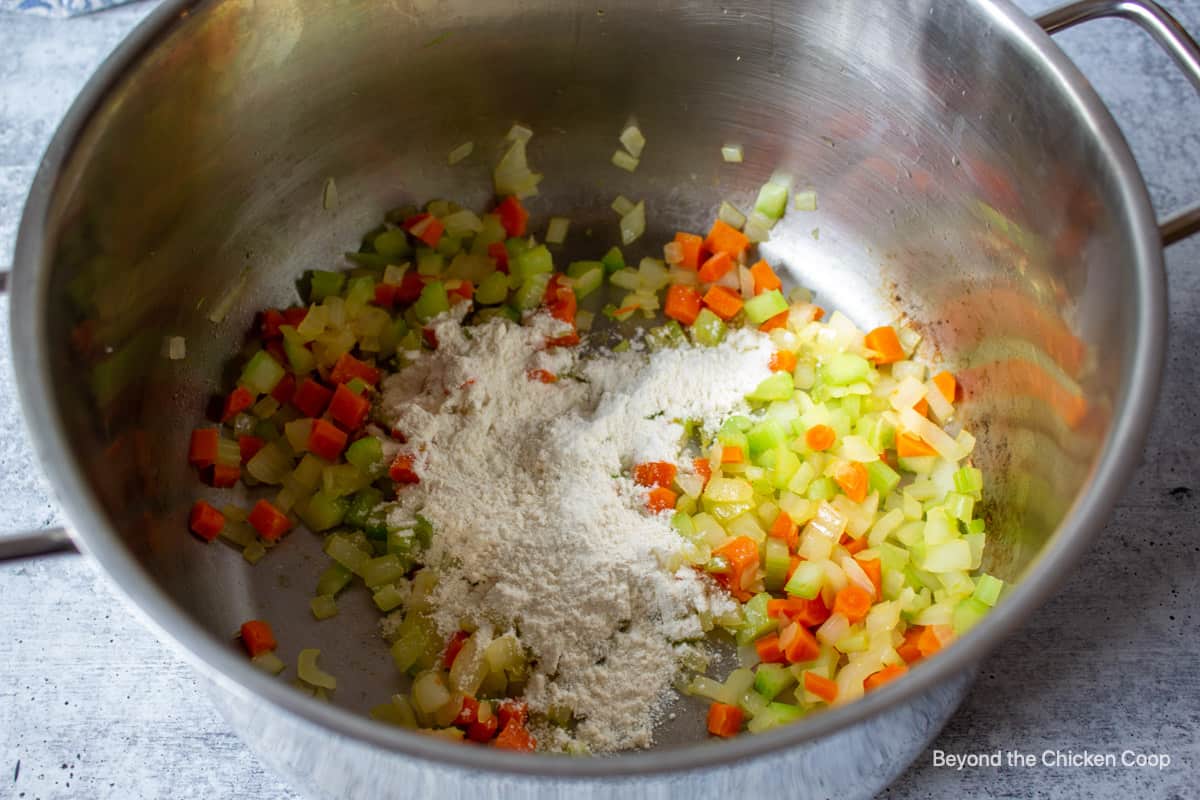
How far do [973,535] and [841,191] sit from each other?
2.18 feet

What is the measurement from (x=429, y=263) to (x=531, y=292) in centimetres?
20

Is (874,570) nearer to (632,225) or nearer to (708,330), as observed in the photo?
(708,330)

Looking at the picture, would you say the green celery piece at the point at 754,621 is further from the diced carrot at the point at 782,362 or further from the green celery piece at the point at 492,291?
the green celery piece at the point at 492,291

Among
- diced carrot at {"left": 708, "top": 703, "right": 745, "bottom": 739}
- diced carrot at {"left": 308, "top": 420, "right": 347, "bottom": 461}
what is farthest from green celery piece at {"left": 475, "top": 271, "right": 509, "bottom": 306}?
diced carrot at {"left": 708, "top": 703, "right": 745, "bottom": 739}

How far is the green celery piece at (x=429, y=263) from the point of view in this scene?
6.29ft

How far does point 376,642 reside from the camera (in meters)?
1.56

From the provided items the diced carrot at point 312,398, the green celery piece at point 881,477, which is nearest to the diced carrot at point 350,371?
the diced carrot at point 312,398

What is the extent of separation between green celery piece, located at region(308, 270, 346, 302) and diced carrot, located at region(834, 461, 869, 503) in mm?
905

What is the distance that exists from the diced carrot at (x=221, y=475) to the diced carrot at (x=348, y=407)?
18cm

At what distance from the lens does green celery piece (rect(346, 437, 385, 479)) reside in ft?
5.48

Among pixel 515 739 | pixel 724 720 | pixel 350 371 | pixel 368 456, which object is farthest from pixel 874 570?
pixel 350 371

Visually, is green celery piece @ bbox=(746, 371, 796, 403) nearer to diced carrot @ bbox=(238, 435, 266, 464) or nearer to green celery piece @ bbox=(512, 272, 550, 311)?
green celery piece @ bbox=(512, 272, 550, 311)

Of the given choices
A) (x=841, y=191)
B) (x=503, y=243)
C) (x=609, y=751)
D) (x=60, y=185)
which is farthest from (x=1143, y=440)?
(x=60, y=185)

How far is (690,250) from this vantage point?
195 cm
